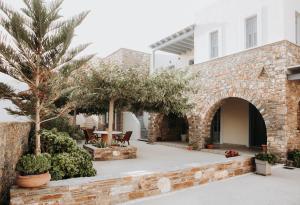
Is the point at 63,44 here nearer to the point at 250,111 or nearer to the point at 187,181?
the point at 187,181

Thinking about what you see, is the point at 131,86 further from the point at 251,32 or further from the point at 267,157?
the point at 251,32

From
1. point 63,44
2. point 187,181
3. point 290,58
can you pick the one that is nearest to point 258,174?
point 187,181

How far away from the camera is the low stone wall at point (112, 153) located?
324 inches

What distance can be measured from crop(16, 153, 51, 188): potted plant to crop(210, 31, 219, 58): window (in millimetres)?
9464

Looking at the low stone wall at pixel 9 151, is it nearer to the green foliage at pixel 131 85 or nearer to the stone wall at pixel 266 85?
the green foliage at pixel 131 85

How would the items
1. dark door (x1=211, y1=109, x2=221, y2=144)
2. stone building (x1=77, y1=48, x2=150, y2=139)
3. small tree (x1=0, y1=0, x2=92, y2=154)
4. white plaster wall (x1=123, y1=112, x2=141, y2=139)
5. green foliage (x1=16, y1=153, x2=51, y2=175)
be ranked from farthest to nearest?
stone building (x1=77, y1=48, x2=150, y2=139) < white plaster wall (x1=123, y1=112, x2=141, y2=139) < dark door (x1=211, y1=109, x2=221, y2=144) < small tree (x1=0, y1=0, x2=92, y2=154) < green foliage (x1=16, y1=153, x2=51, y2=175)

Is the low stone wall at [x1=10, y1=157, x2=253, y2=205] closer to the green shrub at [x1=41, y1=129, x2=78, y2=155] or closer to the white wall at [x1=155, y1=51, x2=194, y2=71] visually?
the green shrub at [x1=41, y1=129, x2=78, y2=155]

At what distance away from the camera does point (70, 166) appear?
195 inches

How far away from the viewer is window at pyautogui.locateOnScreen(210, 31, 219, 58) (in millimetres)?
11447

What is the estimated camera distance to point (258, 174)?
717cm

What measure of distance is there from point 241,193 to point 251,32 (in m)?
7.10

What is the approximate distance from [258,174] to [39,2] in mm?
7136

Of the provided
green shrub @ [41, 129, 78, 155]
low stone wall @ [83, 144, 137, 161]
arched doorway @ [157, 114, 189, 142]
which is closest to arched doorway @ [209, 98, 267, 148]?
arched doorway @ [157, 114, 189, 142]

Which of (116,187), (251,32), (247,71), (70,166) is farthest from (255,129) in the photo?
(70,166)
